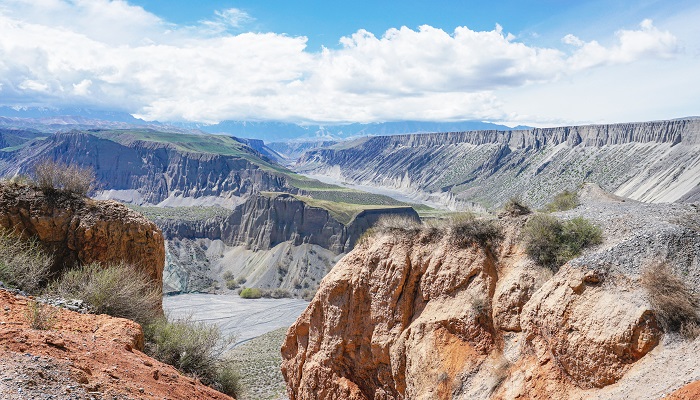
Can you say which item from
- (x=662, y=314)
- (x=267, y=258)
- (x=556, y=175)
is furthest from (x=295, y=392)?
(x=556, y=175)

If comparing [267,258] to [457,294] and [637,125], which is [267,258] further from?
[637,125]

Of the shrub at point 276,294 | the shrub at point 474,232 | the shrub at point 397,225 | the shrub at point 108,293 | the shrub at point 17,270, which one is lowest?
the shrub at point 276,294

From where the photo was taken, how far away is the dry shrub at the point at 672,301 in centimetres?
1010

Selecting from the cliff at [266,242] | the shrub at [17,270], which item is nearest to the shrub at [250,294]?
the cliff at [266,242]

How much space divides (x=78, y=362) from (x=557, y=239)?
13243 millimetres

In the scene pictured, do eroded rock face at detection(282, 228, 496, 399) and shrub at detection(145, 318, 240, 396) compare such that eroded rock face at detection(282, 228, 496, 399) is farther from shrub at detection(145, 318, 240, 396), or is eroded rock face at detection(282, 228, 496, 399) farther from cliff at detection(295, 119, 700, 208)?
cliff at detection(295, 119, 700, 208)

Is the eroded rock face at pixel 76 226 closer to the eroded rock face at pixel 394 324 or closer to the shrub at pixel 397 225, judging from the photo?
the eroded rock face at pixel 394 324

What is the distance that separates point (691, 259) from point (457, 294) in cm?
689

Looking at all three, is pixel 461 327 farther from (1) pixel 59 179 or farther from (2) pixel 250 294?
(2) pixel 250 294

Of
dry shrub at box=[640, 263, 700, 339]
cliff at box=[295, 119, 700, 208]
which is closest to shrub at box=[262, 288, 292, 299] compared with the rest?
dry shrub at box=[640, 263, 700, 339]

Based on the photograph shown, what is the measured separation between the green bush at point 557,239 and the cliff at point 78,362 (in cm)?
1049

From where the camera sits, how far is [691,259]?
11617 millimetres

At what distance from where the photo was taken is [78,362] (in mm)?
8625

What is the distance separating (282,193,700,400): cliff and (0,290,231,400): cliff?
6925 mm
